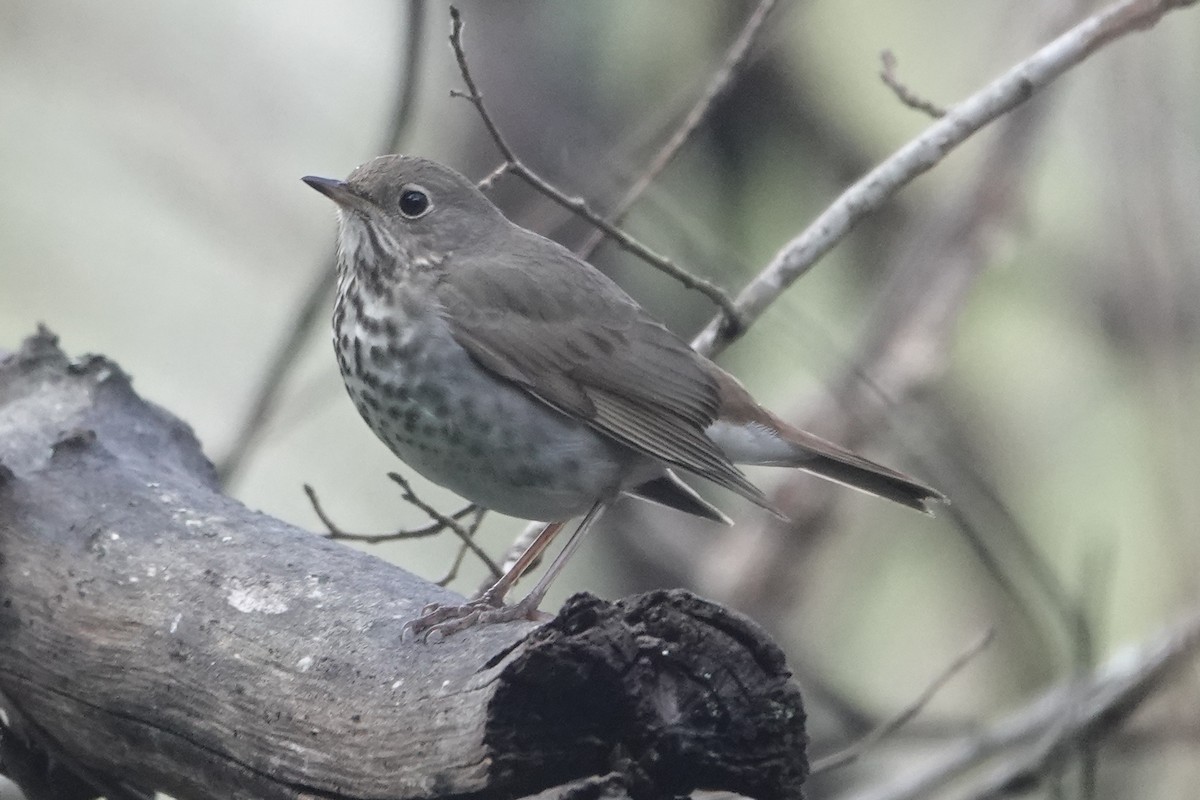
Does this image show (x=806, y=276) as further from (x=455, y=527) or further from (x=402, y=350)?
(x=455, y=527)

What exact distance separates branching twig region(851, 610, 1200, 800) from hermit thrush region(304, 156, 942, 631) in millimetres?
898

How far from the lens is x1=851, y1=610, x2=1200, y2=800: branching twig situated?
14.1 feet

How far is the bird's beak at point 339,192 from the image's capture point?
404 centimetres

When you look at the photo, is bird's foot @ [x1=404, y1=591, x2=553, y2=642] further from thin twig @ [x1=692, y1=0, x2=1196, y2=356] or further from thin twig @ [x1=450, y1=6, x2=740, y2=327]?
thin twig @ [x1=692, y1=0, x2=1196, y2=356]

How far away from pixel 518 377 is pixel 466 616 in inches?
37.6

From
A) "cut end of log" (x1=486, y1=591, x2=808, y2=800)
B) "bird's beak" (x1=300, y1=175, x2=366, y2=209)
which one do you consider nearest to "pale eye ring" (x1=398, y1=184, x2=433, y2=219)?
"bird's beak" (x1=300, y1=175, x2=366, y2=209)

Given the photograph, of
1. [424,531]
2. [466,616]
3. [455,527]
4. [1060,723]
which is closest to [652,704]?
[466,616]

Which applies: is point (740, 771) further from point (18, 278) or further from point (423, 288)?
point (18, 278)

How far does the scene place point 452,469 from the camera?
11.9ft

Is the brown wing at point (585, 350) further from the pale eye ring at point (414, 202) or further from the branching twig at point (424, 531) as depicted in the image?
the branching twig at point (424, 531)

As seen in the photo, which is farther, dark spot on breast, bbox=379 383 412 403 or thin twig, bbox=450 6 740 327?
dark spot on breast, bbox=379 383 412 403

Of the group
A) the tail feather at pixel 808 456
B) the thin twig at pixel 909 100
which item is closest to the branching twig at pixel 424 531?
the tail feather at pixel 808 456

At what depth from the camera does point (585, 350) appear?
13.1 feet

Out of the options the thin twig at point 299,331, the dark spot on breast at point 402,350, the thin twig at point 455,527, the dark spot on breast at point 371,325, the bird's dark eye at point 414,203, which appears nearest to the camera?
the thin twig at point 455,527
